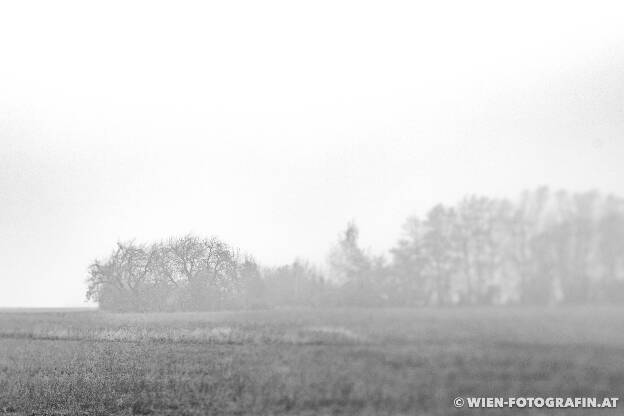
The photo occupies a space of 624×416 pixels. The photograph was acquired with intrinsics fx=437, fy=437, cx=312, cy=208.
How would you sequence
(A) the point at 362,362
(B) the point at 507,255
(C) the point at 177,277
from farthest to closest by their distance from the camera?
(C) the point at 177,277, (A) the point at 362,362, (B) the point at 507,255

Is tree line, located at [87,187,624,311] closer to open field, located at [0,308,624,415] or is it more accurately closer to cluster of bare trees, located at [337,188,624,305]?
cluster of bare trees, located at [337,188,624,305]

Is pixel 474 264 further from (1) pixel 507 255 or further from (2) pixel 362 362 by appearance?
(2) pixel 362 362

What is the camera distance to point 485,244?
5.41 meters

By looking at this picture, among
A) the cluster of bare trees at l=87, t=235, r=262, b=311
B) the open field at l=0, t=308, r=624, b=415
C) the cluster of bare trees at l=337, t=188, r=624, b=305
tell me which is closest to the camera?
the open field at l=0, t=308, r=624, b=415

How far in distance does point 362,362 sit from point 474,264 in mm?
1862

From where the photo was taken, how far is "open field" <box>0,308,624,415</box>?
4.59 m

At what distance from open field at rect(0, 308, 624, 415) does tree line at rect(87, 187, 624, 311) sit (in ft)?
0.68

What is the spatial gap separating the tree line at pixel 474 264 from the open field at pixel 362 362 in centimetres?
21

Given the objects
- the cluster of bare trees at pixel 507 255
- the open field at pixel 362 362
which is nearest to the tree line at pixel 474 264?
the cluster of bare trees at pixel 507 255

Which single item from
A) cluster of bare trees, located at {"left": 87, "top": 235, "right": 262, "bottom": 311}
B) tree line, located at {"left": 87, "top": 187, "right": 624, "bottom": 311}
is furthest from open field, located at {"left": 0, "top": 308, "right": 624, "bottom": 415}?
cluster of bare trees, located at {"left": 87, "top": 235, "right": 262, "bottom": 311}

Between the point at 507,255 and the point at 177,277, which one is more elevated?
the point at 507,255

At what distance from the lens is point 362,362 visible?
18.1ft

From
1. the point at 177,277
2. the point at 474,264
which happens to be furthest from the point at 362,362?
the point at 177,277

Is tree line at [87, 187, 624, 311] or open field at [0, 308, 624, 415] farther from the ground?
tree line at [87, 187, 624, 311]
